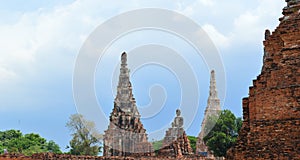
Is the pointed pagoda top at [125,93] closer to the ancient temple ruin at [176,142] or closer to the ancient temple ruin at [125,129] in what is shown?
the ancient temple ruin at [125,129]

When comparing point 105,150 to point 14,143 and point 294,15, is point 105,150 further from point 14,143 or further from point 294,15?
point 294,15

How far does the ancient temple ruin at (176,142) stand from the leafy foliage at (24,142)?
19652mm

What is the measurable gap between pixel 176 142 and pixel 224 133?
3697 millimetres

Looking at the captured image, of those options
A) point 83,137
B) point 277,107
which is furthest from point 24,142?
point 277,107

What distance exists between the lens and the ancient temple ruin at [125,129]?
37344 millimetres

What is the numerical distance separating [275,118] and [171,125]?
96.3 feet

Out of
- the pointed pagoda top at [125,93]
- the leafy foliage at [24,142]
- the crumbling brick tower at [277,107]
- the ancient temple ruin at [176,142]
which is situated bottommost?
the crumbling brick tower at [277,107]

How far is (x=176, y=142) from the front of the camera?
119 feet

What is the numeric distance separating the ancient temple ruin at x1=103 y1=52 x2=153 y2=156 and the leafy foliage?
16.7 m

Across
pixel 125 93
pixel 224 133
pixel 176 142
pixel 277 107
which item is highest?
pixel 125 93

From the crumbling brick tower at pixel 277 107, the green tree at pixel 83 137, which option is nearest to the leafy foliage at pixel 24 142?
the green tree at pixel 83 137

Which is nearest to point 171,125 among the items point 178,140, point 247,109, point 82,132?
point 178,140

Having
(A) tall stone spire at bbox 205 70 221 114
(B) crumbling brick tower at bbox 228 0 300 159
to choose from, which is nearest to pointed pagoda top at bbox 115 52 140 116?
(A) tall stone spire at bbox 205 70 221 114

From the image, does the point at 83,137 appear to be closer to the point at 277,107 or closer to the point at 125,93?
the point at 125,93
